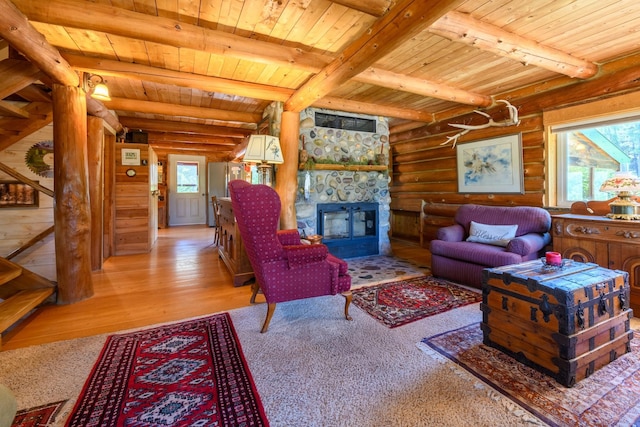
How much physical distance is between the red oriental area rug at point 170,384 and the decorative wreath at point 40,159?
116 inches

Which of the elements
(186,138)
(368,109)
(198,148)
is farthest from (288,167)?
(198,148)

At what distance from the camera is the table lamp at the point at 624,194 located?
8.64 ft

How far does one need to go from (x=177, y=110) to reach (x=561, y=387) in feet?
17.5

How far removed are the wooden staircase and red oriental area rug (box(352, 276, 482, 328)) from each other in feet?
9.41

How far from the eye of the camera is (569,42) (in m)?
2.74

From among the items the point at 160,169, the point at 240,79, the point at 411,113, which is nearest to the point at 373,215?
the point at 411,113

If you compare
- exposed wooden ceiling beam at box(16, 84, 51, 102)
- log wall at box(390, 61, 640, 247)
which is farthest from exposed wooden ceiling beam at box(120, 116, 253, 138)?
log wall at box(390, 61, 640, 247)

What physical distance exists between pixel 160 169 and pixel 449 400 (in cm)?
937

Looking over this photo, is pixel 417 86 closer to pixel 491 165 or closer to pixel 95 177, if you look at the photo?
pixel 491 165

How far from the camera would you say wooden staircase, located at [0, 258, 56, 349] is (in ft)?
7.84

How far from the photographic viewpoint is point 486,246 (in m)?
3.34

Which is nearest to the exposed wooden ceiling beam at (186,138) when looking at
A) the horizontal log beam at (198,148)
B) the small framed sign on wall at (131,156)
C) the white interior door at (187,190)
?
the horizontal log beam at (198,148)

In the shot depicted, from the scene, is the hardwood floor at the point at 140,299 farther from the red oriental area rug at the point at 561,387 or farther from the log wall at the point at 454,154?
the red oriental area rug at the point at 561,387

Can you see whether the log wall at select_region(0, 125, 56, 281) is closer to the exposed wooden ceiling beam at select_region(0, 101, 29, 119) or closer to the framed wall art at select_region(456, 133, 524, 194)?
the exposed wooden ceiling beam at select_region(0, 101, 29, 119)
